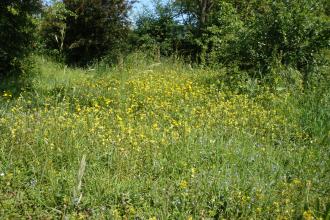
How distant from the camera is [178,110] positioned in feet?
18.4

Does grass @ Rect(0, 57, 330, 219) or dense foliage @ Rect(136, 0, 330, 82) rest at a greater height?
dense foliage @ Rect(136, 0, 330, 82)

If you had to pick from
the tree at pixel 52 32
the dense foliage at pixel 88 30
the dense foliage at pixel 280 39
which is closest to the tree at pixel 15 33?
the tree at pixel 52 32

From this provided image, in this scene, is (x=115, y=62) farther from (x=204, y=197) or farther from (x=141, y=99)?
(x=204, y=197)

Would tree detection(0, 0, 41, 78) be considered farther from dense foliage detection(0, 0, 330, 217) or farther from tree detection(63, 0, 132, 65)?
Answer: tree detection(63, 0, 132, 65)

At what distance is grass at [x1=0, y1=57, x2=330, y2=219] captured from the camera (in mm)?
3188

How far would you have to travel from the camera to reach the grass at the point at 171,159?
10.5 ft

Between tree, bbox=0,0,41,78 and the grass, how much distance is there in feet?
8.22

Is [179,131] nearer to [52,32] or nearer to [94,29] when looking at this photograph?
[94,29]

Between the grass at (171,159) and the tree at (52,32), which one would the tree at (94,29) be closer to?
the tree at (52,32)

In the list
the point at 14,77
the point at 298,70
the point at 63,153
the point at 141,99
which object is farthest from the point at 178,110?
the point at 14,77

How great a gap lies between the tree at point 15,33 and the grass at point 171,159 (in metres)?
2.50

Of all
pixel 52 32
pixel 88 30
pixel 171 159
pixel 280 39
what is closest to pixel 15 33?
pixel 88 30

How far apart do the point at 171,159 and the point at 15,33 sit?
540cm

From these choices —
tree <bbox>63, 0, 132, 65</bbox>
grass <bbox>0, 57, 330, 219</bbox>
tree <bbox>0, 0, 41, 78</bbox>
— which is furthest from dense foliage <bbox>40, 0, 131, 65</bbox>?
grass <bbox>0, 57, 330, 219</bbox>
